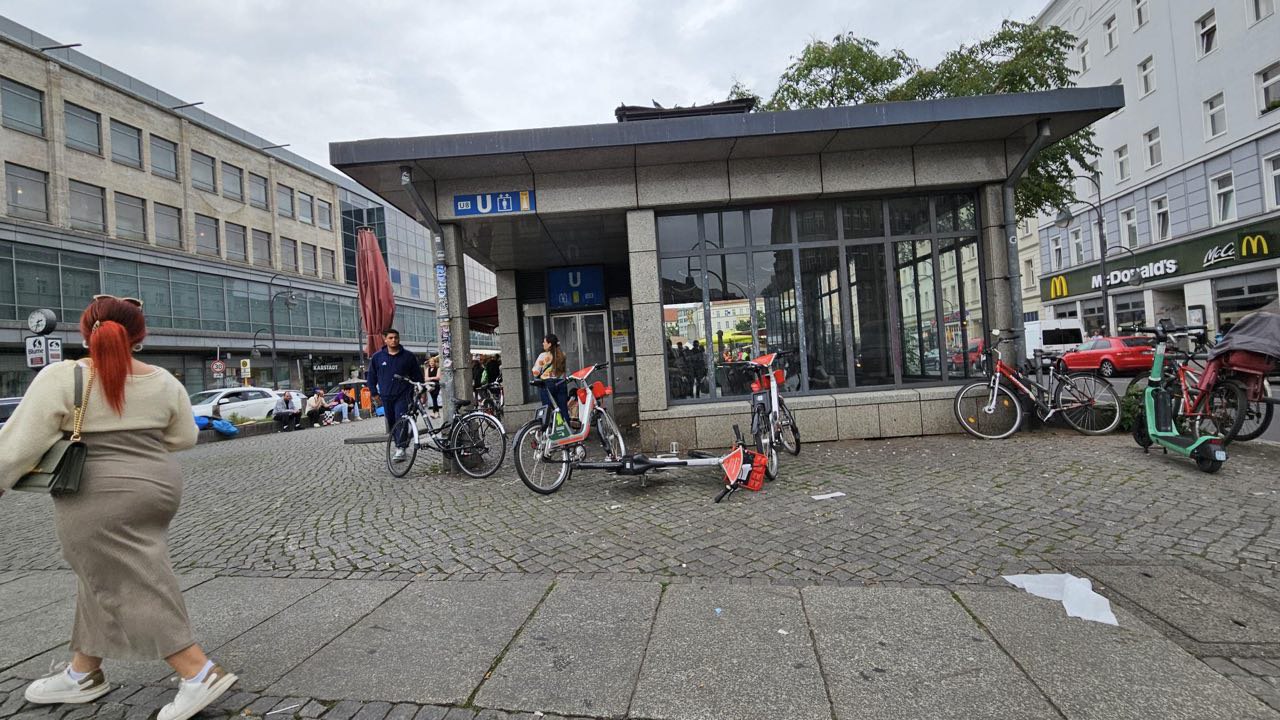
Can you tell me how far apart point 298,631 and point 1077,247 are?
38.8 meters

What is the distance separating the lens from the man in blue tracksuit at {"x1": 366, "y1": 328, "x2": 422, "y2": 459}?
7.72 metres

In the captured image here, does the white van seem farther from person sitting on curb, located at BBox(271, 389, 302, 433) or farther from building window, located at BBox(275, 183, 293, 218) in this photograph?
building window, located at BBox(275, 183, 293, 218)

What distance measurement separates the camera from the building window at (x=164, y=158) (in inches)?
1316

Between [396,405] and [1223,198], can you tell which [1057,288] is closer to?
[1223,198]

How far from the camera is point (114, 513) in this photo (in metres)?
2.29

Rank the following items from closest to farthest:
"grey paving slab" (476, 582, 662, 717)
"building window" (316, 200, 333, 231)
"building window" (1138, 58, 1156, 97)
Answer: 1. "grey paving slab" (476, 582, 662, 717)
2. "building window" (1138, 58, 1156, 97)
3. "building window" (316, 200, 333, 231)

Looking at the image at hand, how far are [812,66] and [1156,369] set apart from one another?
12908mm

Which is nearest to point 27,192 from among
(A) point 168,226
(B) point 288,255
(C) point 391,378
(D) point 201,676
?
(A) point 168,226

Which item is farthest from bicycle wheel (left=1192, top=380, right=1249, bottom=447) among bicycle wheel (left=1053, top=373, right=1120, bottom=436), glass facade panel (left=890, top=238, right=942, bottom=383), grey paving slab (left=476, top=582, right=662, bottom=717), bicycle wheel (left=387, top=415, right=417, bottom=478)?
bicycle wheel (left=387, top=415, right=417, bottom=478)

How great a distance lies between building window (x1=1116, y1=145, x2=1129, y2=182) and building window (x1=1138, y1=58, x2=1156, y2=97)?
227 cm

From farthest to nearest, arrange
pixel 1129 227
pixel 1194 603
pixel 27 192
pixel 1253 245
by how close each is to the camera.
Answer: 1. pixel 1129 227
2. pixel 27 192
3. pixel 1253 245
4. pixel 1194 603

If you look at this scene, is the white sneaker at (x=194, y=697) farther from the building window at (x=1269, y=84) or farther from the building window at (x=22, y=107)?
the building window at (x=22, y=107)

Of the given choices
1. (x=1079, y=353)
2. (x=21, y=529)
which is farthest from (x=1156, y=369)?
(x=1079, y=353)

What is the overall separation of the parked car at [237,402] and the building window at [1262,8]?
35.5m
